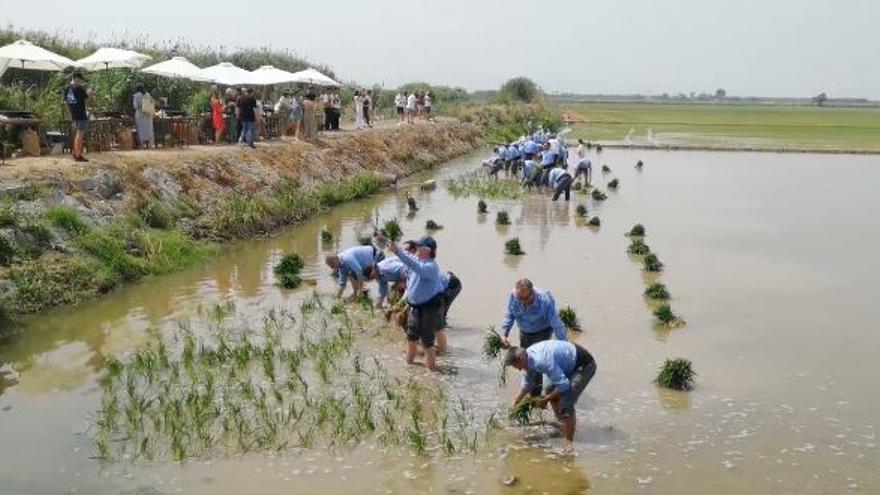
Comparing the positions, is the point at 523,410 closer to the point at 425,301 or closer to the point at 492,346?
the point at 492,346

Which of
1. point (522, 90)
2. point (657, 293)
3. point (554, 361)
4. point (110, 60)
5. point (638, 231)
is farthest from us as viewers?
point (522, 90)

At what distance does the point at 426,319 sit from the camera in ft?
40.1

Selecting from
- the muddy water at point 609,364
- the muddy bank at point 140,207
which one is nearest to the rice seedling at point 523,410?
the muddy water at point 609,364

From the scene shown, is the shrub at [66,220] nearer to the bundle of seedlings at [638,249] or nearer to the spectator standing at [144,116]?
the spectator standing at [144,116]

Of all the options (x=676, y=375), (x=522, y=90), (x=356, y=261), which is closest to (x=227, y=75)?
(x=356, y=261)

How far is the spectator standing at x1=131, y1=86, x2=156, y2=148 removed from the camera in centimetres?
2359

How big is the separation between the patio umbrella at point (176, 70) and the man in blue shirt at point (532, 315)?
19494 millimetres

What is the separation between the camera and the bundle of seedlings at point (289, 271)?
683 inches

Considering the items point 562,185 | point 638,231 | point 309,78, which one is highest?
point 309,78

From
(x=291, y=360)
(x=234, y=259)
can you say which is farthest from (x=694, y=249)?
(x=291, y=360)

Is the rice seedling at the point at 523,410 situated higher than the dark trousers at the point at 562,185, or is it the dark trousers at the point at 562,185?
the dark trousers at the point at 562,185

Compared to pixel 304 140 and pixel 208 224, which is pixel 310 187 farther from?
pixel 208 224

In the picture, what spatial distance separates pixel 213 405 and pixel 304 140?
839 inches

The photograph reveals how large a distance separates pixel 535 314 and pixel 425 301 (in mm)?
1840
